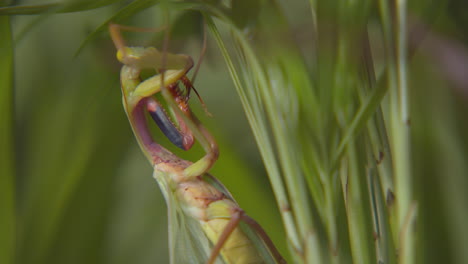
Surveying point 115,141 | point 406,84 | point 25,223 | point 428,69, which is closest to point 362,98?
point 406,84

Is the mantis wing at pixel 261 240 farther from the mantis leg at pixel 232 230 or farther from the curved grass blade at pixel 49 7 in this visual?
the curved grass blade at pixel 49 7

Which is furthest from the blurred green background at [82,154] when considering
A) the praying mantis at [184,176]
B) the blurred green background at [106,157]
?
the praying mantis at [184,176]

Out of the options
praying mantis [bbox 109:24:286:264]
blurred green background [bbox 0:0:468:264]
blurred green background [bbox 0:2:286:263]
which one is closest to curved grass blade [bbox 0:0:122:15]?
praying mantis [bbox 109:24:286:264]

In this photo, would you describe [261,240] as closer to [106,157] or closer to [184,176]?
[184,176]

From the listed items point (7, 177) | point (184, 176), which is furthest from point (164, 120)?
point (7, 177)

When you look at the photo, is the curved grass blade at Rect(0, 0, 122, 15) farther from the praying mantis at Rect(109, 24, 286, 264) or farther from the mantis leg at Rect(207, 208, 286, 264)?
the mantis leg at Rect(207, 208, 286, 264)

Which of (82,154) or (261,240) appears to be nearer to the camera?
(261,240)

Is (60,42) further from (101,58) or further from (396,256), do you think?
(396,256)
